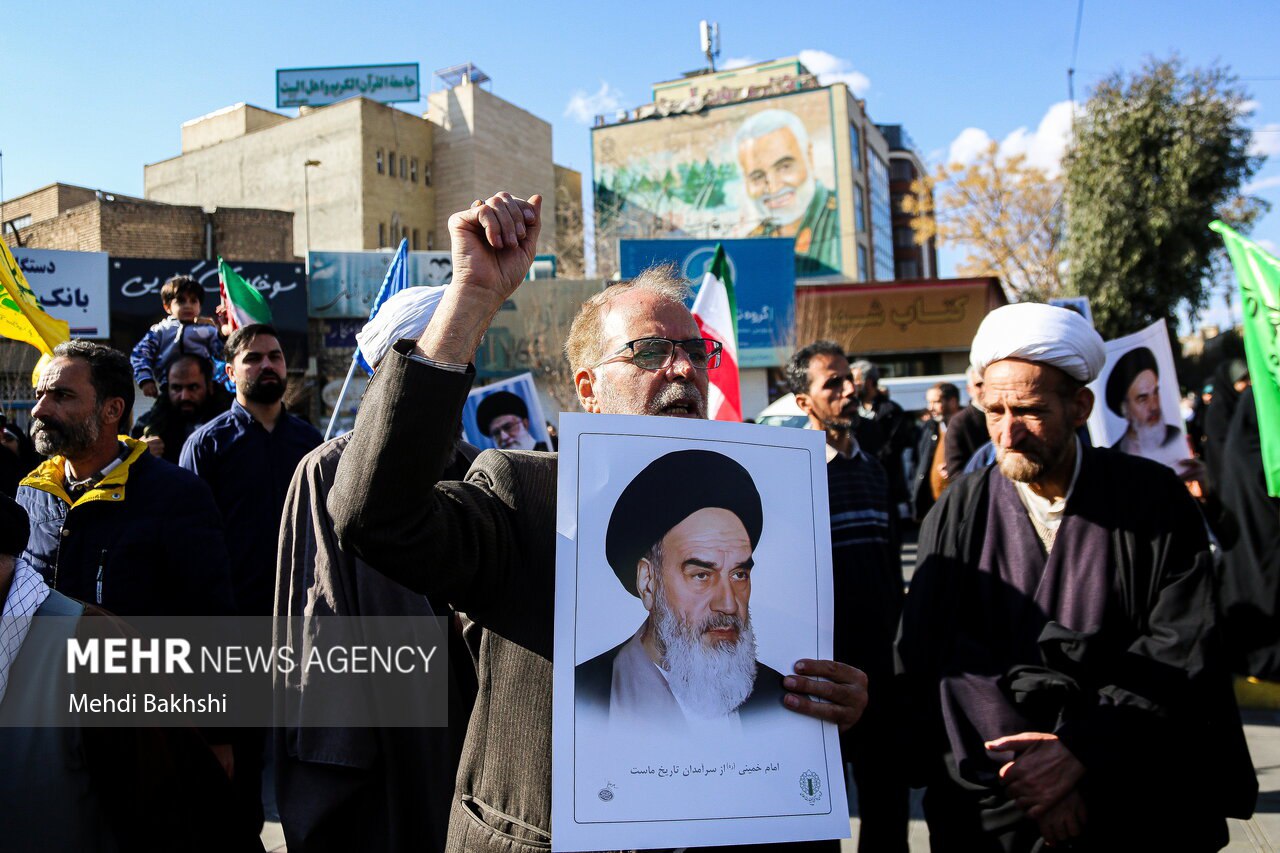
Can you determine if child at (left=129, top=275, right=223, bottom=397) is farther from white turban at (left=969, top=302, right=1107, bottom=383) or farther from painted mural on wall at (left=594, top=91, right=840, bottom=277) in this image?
painted mural on wall at (left=594, top=91, right=840, bottom=277)

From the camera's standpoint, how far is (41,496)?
132 inches

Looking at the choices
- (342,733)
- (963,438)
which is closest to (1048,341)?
(342,733)

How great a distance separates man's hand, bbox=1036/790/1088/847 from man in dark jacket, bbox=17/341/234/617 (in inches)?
108

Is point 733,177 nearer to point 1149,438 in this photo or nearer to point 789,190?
point 789,190

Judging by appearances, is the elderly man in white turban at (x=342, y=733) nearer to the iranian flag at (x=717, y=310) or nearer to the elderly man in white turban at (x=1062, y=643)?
the elderly man in white turban at (x=1062, y=643)

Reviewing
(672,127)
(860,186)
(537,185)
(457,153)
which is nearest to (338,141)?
(457,153)

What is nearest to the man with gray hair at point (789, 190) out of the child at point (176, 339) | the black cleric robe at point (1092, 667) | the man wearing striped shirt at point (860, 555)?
the child at point (176, 339)

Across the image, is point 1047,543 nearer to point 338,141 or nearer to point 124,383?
point 124,383

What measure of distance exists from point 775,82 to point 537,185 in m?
14.4

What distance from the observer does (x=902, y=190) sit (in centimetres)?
6738

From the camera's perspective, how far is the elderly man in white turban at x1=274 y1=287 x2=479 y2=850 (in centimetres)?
266

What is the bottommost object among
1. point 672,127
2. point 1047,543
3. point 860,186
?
point 1047,543

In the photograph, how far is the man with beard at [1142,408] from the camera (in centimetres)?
553

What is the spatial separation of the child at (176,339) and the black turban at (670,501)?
467 centimetres
